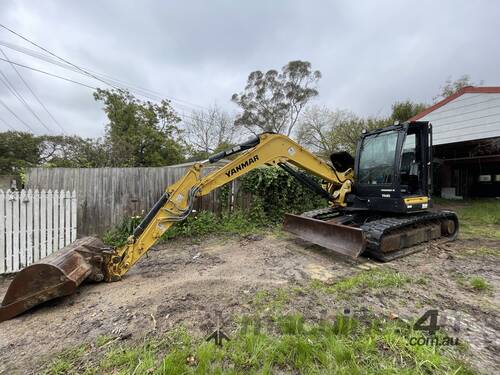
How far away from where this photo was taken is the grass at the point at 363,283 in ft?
10.4

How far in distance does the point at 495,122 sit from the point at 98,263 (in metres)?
11.6

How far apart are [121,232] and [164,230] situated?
2.99 m

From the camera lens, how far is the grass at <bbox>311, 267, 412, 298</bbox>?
316cm

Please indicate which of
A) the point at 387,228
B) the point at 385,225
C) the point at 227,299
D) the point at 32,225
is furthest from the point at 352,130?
the point at 32,225

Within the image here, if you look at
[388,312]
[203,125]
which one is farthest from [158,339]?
[203,125]

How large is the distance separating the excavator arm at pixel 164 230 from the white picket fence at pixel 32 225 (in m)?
1.39

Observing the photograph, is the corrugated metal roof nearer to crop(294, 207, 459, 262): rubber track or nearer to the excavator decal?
crop(294, 207, 459, 262): rubber track

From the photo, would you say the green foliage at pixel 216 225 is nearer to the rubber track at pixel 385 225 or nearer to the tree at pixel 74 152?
the rubber track at pixel 385 225

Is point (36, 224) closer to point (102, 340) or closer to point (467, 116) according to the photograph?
point (102, 340)

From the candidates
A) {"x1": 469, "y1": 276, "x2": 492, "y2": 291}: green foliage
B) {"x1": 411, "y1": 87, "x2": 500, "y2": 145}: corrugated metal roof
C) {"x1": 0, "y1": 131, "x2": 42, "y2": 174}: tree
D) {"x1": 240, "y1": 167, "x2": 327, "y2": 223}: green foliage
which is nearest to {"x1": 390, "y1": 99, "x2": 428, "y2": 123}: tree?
{"x1": 411, "y1": 87, "x2": 500, "y2": 145}: corrugated metal roof

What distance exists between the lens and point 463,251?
486cm

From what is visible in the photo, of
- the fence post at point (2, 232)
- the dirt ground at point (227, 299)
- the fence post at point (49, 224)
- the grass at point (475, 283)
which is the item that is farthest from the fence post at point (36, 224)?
the grass at point (475, 283)

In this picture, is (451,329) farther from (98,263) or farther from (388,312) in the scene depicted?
(98,263)

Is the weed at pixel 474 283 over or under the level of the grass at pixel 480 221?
under
